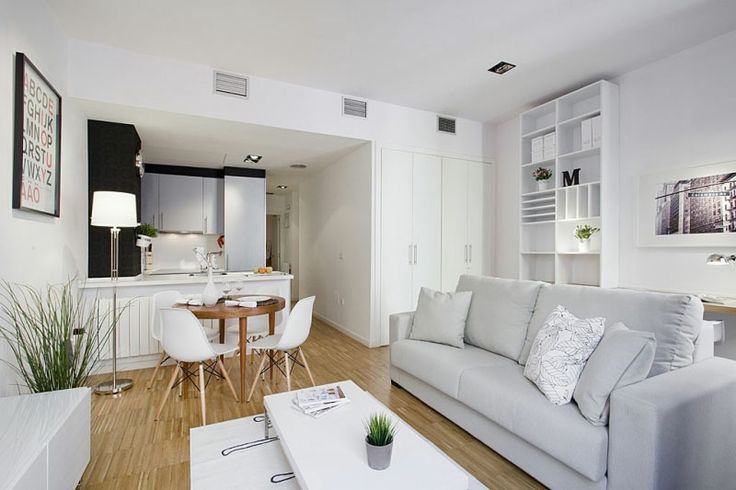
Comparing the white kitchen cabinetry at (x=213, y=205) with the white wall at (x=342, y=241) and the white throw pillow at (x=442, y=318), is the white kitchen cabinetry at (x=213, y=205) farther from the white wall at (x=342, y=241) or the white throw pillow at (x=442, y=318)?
the white throw pillow at (x=442, y=318)

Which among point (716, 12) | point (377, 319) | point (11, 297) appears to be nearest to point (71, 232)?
point (11, 297)

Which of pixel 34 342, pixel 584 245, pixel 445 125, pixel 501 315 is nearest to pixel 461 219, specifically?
pixel 445 125

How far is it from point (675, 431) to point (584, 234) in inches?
108

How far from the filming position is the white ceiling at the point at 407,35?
2.68 m

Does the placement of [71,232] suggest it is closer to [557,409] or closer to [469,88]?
[557,409]

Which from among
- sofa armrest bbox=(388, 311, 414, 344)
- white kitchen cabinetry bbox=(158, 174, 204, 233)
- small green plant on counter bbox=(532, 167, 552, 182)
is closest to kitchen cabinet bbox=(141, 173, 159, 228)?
white kitchen cabinetry bbox=(158, 174, 204, 233)

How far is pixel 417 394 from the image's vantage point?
113 inches

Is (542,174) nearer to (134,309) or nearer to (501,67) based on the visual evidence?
(501,67)

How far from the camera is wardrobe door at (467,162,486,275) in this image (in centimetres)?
511

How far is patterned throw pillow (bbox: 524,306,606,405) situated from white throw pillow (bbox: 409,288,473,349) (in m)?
0.76

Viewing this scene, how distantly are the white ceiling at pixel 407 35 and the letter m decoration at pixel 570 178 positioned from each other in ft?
3.00

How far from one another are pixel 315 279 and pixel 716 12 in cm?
555

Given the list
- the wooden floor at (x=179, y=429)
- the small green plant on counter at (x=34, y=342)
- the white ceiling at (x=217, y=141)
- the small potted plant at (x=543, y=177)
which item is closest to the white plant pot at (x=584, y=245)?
the small potted plant at (x=543, y=177)

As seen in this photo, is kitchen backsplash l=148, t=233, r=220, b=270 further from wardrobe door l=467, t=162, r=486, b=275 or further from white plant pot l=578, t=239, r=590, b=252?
white plant pot l=578, t=239, r=590, b=252
